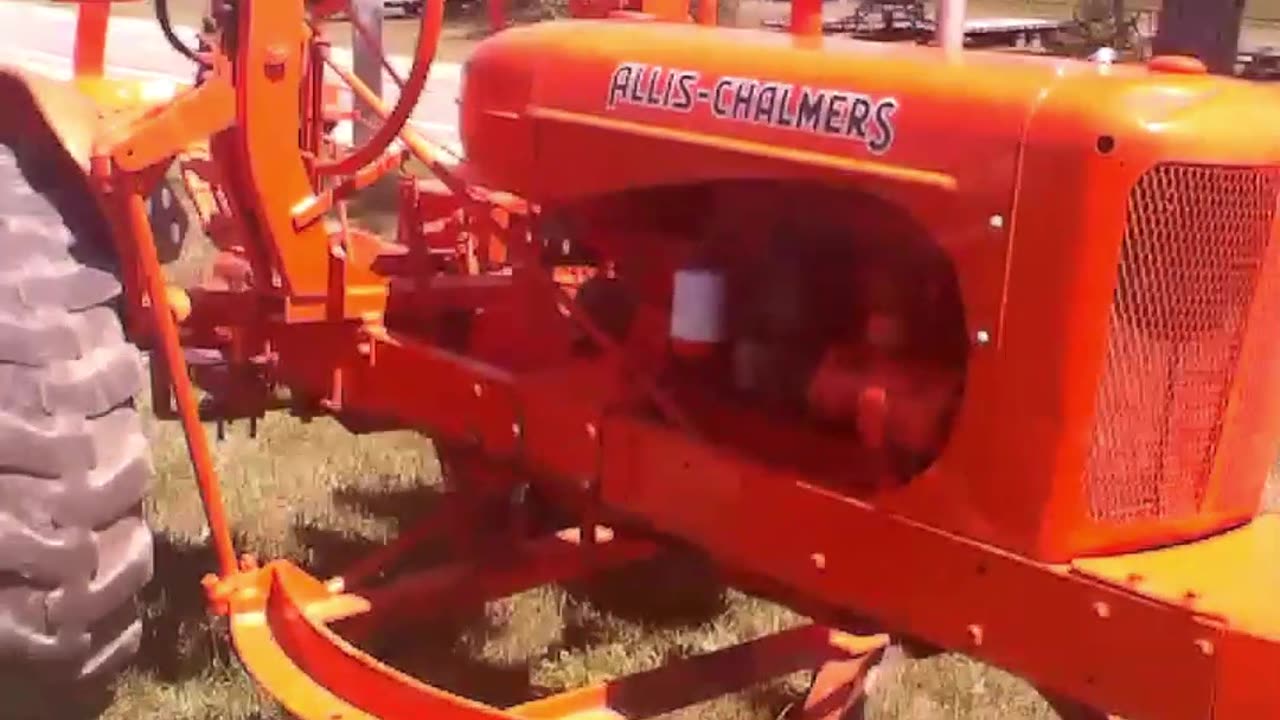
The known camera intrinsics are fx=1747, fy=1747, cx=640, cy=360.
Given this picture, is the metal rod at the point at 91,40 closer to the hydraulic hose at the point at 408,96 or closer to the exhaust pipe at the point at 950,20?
the hydraulic hose at the point at 408,96

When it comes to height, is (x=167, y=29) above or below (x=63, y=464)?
above

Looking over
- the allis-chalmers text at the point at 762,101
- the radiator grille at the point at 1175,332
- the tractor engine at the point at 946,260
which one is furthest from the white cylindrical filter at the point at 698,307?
the radiator grille at the point at 1175,332

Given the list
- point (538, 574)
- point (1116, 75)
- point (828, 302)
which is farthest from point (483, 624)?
point (1116, 75)

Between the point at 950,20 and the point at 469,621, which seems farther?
the point at 950,20

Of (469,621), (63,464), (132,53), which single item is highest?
(63,464)

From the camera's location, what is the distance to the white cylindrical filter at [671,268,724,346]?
2.99 m

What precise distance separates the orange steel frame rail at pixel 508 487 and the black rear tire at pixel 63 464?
135 millimetres

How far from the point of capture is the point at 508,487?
145 inches

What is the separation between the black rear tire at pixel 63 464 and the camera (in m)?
3.29

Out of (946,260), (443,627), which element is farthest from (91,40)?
(946,260)

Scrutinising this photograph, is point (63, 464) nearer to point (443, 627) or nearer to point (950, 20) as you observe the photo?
point (443, 627)

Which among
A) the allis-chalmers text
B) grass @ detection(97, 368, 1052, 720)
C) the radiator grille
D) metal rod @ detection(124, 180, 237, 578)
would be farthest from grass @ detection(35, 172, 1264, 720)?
the radiator grille

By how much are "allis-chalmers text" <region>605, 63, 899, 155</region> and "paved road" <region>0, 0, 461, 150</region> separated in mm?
8733

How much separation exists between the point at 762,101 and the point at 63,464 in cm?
153
